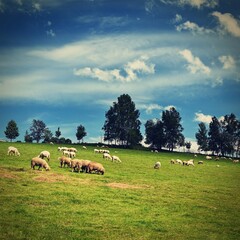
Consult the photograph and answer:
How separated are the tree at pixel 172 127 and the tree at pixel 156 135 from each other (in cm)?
246

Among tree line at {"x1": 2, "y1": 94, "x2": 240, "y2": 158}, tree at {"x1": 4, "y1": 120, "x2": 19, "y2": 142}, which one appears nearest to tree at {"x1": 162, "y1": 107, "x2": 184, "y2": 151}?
tree line at {"x1": 2, "y1": 94, "x2": 240, "y2": 158}

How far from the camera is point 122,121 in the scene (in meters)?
149

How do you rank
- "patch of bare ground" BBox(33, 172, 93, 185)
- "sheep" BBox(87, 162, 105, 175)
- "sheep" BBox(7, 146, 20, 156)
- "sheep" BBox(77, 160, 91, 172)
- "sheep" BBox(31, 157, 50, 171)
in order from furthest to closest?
1. "sheep" BBox(7, 146, 20, 156)
2. "sheep" BBox(87, 162, 105, 175)
3. "sheep" BBox(77, 160, 91, 172)
4. "sheep" BBox(31, 157, 50, 171)
5. "patch of bare ground" BBox(33, 172, 93, 185)

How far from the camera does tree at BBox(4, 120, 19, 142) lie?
160m

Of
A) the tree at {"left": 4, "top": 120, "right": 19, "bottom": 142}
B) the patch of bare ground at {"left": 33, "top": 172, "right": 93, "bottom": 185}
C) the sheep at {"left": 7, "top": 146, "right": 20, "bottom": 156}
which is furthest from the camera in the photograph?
the tree at {"left": 4, "top": 120, "right": 19, "bottom": 142}

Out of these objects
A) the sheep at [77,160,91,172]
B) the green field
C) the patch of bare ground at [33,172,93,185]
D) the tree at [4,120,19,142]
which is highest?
the tree at [4,120,19,142]


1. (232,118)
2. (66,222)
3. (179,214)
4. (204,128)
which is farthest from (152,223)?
(204,128)

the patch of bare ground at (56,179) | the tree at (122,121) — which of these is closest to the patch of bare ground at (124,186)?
the patch of bare ground at (56,179)

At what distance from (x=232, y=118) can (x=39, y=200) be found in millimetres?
145726

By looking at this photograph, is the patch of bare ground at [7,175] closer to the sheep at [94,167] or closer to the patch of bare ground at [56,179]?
the patch of bare ground at [56,179]

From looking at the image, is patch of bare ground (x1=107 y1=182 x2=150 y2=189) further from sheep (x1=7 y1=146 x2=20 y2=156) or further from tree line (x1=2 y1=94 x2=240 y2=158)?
tree line (x1=2 y1=94 x2=240 y2=158)

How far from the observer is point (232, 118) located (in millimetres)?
153000

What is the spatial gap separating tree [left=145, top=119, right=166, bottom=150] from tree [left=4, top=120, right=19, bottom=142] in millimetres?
69002

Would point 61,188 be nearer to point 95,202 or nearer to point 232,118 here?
point 95,202
